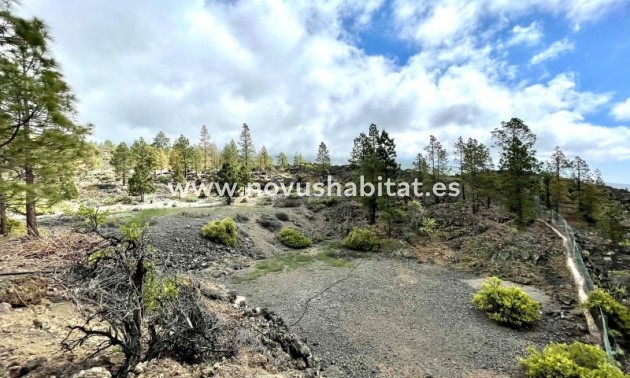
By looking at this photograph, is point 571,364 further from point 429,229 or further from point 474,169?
point 474,169

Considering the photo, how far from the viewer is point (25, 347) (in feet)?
19.1

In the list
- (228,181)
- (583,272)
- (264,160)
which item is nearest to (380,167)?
(583,272)

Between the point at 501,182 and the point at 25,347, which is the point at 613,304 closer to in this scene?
the point at 501,182

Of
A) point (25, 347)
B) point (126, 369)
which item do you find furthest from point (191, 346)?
point (25, 347)

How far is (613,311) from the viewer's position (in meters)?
10.4

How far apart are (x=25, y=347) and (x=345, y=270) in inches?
505

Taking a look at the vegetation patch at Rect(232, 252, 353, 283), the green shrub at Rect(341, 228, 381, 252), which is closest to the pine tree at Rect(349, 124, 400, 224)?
the green shrub at Rect(341, 228, 381, 252)

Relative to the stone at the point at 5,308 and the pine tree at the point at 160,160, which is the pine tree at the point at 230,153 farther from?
the stone at the point at 5,308

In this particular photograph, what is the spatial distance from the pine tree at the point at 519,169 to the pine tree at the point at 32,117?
24.3m

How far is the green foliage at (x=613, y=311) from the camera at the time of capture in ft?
33.4

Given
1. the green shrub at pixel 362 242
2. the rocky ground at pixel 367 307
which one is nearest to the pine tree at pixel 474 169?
the rocky ground at pixel 367 307

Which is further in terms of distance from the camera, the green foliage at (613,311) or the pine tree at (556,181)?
the pine tree at (556,181)

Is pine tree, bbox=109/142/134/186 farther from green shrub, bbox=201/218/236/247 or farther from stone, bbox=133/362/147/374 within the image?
stone, bbox=133/362/147/374

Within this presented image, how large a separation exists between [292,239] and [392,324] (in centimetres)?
1300
